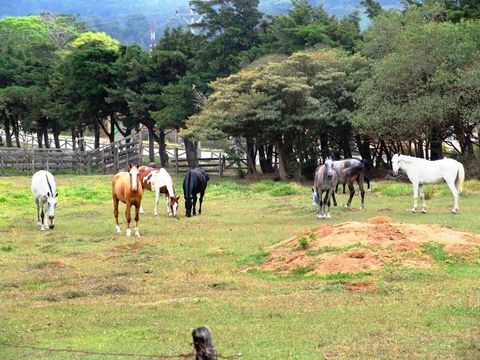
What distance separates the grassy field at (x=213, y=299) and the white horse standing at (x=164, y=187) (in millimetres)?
3012

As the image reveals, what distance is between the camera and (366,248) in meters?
14.1

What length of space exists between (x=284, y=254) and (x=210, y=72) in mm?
32182

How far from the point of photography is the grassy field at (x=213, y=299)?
893 centimetres

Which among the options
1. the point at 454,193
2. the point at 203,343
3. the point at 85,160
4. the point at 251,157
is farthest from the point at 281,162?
the point at 203,343

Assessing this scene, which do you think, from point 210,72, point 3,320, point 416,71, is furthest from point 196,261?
point 210,72

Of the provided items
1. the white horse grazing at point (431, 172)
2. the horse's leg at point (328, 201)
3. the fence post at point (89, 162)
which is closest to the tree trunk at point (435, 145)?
the white horse grazing at point (431, 172)

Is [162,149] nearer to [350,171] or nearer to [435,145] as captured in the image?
[435,145]

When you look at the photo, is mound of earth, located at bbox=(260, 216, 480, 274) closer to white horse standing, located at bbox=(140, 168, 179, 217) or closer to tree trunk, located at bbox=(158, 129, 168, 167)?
white horse standing, located at bbox=(140, 168, 179, 217)

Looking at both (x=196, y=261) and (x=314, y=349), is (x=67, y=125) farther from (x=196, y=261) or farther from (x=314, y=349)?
(x=314, y=349)

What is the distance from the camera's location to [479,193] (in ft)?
94.2

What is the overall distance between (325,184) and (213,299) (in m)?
11.6

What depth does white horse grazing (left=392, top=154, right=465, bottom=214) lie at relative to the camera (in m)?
23.2

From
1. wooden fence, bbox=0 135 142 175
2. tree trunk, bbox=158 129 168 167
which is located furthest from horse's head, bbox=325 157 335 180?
tree trunk, bbox=158 129 168 167

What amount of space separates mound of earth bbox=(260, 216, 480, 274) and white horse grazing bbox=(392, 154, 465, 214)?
786 cm
